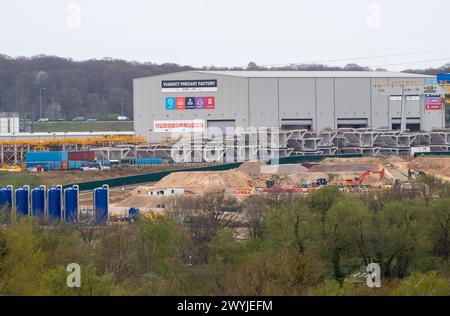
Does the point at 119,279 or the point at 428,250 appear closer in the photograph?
the point at 119,279

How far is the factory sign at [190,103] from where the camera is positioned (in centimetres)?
5469

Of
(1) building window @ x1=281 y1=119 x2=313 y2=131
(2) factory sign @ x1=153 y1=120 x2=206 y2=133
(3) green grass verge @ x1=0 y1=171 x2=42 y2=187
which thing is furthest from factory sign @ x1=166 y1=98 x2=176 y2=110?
(3) green grass verge @ x1=0 y1=171 x2=42 y2=187

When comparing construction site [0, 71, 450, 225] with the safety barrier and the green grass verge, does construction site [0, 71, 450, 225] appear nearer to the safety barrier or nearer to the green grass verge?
the safety barrier

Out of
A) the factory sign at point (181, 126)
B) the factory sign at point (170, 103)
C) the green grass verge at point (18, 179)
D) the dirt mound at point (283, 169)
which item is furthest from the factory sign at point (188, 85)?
the green grass verge at point (18, 179)

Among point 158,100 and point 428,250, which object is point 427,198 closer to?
point 428,250

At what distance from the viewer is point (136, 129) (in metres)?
56.4

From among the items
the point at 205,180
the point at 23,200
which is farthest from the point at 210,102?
the point at 23,200

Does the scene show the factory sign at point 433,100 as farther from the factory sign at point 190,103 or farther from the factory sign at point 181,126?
the factory sign at point 181,126

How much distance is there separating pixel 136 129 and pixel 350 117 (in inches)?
493

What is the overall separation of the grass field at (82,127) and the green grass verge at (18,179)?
25.2m

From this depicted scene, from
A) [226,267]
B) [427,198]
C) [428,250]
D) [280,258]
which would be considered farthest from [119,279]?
[427,198]

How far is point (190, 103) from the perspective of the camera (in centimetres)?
5484

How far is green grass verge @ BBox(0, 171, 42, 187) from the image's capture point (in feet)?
138

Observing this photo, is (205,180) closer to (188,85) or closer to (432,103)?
(188,85)
